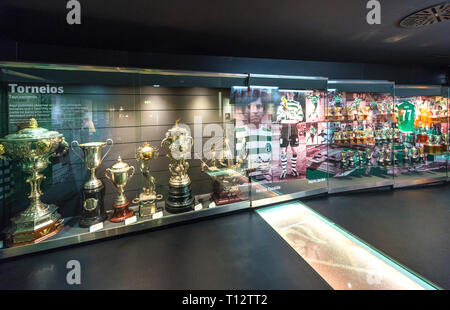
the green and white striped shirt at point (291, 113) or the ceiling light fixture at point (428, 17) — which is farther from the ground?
the ceiling light fixture at point (428, 17)

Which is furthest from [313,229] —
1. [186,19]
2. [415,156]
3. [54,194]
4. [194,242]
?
[415,156]

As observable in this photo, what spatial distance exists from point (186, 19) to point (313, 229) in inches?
106

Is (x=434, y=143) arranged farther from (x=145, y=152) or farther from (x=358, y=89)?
(x=145, y=152)

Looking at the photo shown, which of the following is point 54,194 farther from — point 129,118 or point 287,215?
point 287,215

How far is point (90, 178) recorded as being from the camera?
228 cm

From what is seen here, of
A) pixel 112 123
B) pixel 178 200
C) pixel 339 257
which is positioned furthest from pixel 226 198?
pixel 112 123

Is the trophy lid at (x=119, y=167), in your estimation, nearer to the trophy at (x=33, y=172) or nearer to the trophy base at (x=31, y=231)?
the trophy at (x=33, y=172)

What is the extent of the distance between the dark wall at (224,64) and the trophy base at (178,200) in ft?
5.89

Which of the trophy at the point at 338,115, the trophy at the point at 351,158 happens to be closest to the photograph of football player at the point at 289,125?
the trophy at the point at 338,115

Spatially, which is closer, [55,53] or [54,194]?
[54,194]

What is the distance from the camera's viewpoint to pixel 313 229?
2.46 metres

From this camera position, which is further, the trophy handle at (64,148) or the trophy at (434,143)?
the trophy at (434,143)

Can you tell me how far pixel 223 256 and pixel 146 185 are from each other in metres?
1.28

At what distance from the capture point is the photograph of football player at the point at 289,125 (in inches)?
127
